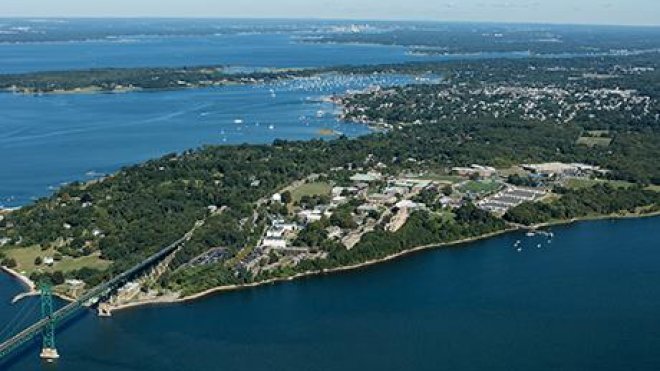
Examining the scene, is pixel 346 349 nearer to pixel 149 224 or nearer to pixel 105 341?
pixel 105 341

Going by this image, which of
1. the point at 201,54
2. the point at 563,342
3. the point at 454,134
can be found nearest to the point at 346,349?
the point at 563,342

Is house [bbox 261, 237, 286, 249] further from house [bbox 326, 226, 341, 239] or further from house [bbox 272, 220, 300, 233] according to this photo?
house [bbox 326, 226, 341, 239]

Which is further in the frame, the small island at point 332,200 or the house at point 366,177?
the house at point 366,177

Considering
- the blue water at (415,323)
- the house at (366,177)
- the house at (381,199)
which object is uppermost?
the house at (381,199)

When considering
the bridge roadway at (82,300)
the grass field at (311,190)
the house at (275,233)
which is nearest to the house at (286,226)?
the house at (275,233)

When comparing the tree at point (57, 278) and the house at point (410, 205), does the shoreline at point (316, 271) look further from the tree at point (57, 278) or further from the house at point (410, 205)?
the house at point (410, 205)

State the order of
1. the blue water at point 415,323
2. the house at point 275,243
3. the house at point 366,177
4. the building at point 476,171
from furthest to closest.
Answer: the building at point 476,171
the house at point 366,177
the house at point 275,243
the blue water at point 415,323

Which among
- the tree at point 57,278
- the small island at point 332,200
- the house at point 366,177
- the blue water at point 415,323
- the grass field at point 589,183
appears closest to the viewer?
the blue water at point 415,323
